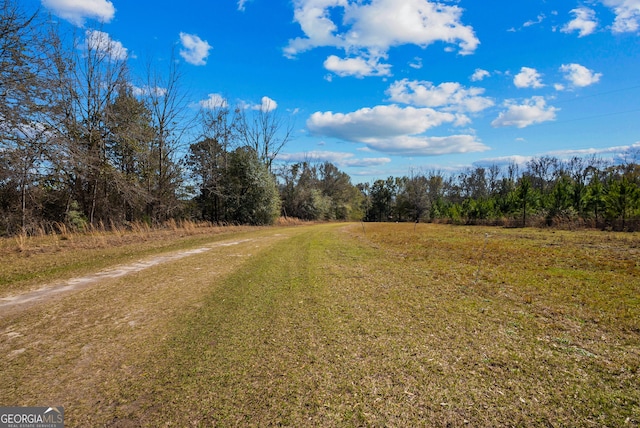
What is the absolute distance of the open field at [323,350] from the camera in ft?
8.68

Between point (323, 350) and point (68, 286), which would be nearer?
point (323, 350)

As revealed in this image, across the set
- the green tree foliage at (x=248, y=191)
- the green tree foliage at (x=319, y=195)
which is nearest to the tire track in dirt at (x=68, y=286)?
the green tree foliage at (x=248, y=191)

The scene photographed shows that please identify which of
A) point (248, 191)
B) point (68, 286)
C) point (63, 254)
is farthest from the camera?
point (248, 191)

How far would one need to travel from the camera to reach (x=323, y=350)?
12.2 ft

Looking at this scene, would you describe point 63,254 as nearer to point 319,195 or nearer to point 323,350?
point 323,350

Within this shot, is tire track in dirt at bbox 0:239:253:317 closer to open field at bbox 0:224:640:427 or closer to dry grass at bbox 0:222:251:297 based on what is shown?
open field at bbox 0:224:640:427

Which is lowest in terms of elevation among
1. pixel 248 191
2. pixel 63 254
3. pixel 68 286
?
pixel 68 286

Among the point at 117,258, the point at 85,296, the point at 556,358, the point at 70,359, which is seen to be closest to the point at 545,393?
the point at 556,358

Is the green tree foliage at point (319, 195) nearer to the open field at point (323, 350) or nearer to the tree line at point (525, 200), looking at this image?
the tree line at point (525, 200)

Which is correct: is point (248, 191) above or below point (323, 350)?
above

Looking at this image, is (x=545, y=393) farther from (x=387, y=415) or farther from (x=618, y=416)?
(x=387, y=415)

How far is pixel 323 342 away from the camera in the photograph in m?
3.93

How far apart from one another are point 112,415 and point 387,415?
2.41 metres

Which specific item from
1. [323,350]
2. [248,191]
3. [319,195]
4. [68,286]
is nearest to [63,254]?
[68,286]
